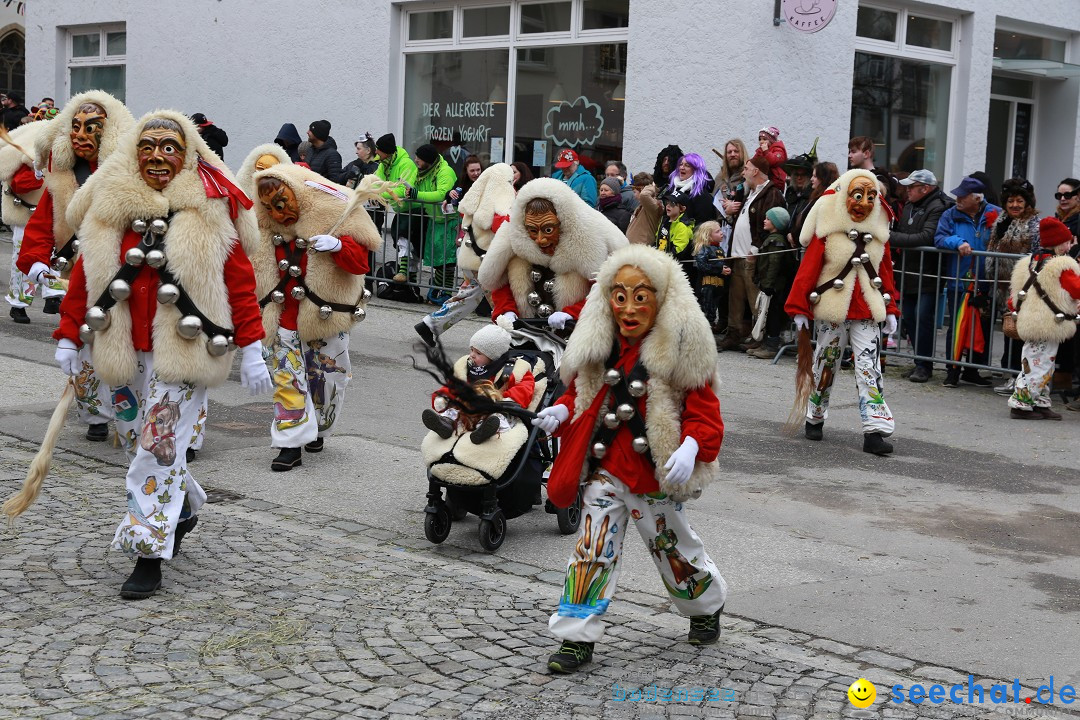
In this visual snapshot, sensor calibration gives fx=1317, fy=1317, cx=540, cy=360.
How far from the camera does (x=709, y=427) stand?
498cm

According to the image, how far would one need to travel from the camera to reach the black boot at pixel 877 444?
9172 mm

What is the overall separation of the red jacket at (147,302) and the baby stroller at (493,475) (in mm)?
1173

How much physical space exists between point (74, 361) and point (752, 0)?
10475mm

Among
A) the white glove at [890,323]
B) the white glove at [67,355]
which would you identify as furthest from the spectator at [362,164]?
the white glove at [67,355]

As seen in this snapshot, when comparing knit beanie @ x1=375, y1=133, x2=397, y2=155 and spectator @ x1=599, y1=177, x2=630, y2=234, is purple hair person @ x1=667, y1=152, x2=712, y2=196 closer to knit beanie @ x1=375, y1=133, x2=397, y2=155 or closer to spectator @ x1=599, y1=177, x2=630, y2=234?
spectator @ x1=599, y1=177, x2=630, y2=234

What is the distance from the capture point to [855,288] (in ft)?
30.0

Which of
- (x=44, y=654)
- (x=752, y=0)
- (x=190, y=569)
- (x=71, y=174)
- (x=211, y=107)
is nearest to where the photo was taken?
(x=44, y=654)

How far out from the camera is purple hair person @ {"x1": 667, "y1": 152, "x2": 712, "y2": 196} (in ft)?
44.4

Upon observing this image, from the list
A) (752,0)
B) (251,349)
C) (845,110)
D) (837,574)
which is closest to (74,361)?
(251,349)

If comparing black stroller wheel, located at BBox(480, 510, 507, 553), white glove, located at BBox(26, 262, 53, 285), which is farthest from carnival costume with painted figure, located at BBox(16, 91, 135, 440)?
black stroller wheel, located at BBox(480, 510, 507, 553)

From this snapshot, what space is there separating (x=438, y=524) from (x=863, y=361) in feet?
12.5

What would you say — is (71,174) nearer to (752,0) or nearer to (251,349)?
(251,349)

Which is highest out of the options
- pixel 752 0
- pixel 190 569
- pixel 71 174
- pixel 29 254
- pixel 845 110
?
pixel 752 0

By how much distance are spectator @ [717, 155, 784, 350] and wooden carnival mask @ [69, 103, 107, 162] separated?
706 cm
